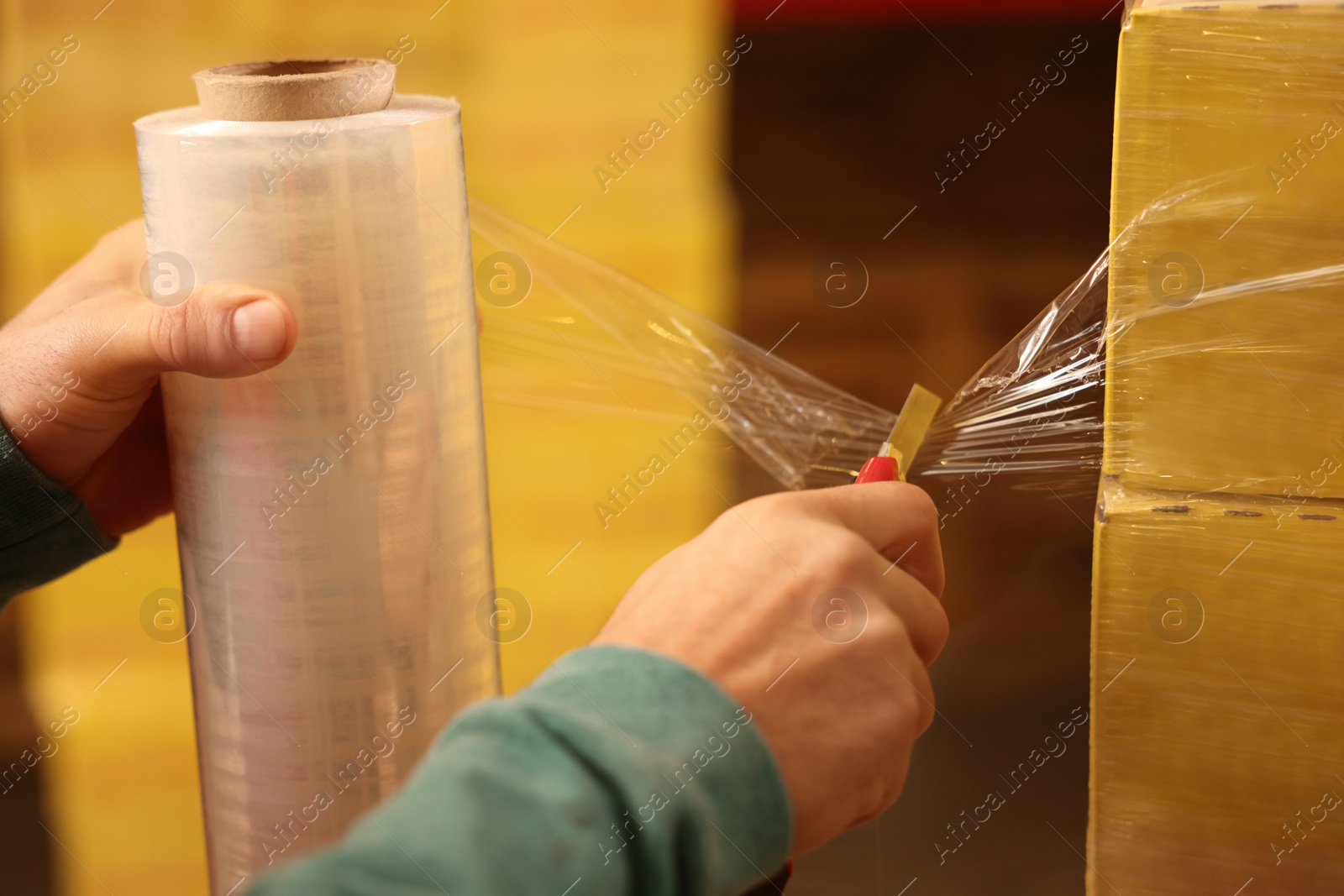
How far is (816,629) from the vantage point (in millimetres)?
500

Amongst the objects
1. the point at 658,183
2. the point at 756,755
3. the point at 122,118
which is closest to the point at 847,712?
the point at 756,755

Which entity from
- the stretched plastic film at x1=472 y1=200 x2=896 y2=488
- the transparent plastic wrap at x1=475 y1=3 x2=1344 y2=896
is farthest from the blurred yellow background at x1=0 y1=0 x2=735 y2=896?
the transparent plastic wrap at x1=475 y1=3 x2=1344 y2=896

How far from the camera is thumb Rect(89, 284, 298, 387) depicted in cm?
51

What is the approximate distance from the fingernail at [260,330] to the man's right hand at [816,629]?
0.20 meters

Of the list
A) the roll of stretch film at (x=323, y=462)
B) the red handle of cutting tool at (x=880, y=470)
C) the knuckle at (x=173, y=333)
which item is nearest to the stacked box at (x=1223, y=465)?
the red handle of cutting tool at (x=880, y=470)

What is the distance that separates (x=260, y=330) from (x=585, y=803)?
0.26 metres

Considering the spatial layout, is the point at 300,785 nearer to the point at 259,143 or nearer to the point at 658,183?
the point at 259,143

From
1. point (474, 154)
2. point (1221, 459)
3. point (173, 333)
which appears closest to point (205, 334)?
point (173, 333)

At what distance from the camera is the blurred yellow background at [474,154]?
152 centimetres

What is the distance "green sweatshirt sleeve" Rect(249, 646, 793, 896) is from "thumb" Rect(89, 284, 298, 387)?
0.21 metres

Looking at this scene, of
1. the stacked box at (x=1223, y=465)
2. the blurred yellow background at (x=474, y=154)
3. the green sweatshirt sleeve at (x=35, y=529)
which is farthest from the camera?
the blurred yellow background at (x=474, y=154)

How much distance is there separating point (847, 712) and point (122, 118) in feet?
Answer: 4.85

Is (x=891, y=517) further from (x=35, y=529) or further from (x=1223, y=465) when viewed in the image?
(x=35, y=529)

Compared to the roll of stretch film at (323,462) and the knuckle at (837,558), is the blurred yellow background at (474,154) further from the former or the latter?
the knuckle at (837,558)
